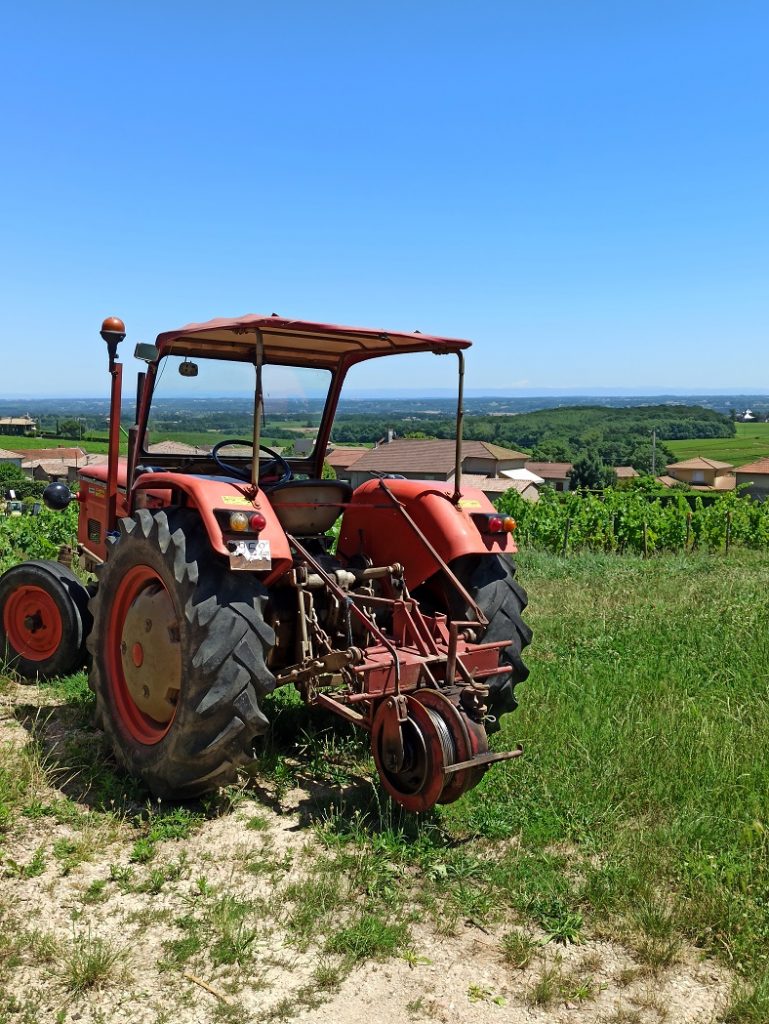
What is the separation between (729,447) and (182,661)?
110 metres

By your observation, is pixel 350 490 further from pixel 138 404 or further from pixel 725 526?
pixel 725 526

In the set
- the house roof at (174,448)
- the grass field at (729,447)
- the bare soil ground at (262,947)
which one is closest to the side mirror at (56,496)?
the house roof at (174,448)

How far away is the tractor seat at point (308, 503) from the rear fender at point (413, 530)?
0.58 ft

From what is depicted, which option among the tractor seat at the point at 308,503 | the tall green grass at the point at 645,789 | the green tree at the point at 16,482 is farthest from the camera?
the green tree at the point at 16,482

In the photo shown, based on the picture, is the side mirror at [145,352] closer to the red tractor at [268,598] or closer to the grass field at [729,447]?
the red tractor at [268,598]

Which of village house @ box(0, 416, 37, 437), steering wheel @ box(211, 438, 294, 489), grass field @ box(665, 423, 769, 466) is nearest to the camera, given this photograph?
steering wheel @ box(211, 438, 294, 489)

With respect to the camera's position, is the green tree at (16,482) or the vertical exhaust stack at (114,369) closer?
the vertical exhaust stack at (114,369)

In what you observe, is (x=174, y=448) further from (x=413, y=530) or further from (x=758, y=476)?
(x=758, y=476)

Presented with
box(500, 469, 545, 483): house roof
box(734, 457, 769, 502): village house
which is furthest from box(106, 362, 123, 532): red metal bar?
box(734, 457, 769, 502): village house

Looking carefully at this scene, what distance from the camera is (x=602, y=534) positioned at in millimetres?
16594

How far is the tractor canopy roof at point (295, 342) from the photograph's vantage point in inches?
167

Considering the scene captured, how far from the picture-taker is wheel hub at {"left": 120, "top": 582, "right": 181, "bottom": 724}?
162 inches

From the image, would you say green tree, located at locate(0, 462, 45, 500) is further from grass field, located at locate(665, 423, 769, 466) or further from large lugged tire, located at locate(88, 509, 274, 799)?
grass field, located at locate(665, 423, 769, 466)

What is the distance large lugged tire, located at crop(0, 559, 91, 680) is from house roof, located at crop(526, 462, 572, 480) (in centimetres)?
7236
